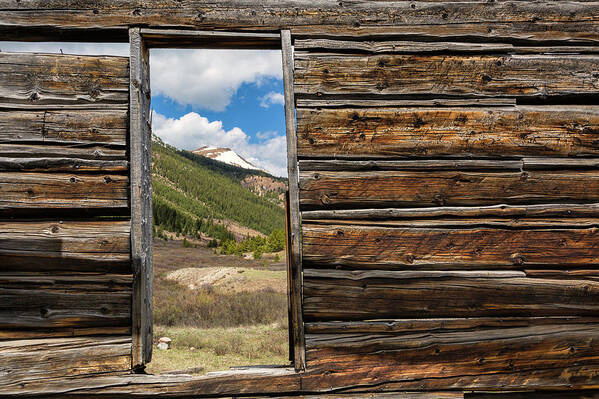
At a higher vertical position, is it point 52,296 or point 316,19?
point 316,19

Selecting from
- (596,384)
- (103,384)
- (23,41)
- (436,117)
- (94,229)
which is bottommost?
(596,384)

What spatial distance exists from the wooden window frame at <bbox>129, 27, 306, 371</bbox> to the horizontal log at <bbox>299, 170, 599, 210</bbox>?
202mm

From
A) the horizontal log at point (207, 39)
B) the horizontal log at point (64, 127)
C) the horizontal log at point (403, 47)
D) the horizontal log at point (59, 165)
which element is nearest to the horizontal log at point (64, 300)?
the horizontal log at point (59, 165)

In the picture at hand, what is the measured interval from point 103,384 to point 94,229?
36.7 inches

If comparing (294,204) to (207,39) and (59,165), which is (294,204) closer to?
(207,39)

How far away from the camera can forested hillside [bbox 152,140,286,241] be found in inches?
1820

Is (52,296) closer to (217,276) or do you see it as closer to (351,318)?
(351,318)

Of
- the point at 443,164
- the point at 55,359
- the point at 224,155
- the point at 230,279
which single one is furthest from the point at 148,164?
the point at 224,155

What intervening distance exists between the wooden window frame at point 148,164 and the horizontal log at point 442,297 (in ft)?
0.67

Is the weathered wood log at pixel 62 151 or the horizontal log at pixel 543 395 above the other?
the weathered wood log at pixel 62 151

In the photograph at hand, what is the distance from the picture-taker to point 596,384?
7.82ft

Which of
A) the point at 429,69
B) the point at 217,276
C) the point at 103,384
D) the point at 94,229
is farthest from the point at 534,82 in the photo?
the point at 217,276

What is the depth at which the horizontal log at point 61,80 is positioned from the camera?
7.69 ft

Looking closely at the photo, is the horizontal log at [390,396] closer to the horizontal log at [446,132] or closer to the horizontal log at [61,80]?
the horizontal log at [446,132]
